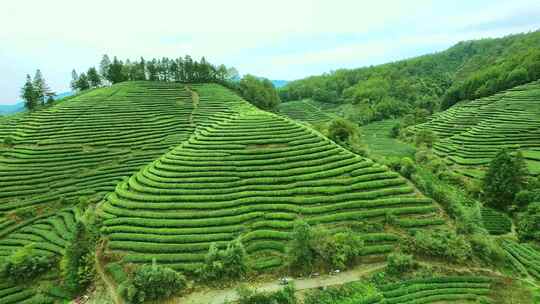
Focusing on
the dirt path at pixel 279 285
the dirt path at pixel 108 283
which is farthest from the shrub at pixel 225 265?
the dirt path at pixel 108 283

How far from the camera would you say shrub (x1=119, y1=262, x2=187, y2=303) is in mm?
22672

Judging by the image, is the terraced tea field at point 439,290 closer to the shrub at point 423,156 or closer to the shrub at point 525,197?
the shrub at point 525,197

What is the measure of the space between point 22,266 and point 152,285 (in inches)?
623

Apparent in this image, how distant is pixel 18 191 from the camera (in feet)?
136

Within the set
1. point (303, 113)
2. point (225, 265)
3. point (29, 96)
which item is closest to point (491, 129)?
point (303, 113)

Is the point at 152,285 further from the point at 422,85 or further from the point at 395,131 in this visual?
the point at 422,85

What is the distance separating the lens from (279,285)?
24172 millimetres

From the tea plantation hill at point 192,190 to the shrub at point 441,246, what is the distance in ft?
6.18

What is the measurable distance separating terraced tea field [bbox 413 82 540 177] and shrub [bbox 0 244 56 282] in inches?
2509

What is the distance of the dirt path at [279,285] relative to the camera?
23.1m

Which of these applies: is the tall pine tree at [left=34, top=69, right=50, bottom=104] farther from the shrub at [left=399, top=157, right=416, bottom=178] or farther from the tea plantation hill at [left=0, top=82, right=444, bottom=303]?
the shrub at [left=399, top=157, right=416, bottom=178]

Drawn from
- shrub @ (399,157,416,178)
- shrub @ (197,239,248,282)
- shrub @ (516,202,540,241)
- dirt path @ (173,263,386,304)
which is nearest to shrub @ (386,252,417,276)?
dirt path @ (173,263,386,304)

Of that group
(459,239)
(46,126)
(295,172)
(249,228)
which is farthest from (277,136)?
(46,126)

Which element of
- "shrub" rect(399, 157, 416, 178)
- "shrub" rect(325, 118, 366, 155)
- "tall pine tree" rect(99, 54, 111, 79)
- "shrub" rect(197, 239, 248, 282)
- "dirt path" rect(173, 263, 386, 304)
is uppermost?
"tall pine tree" rect(99, 54, 111, 79)
